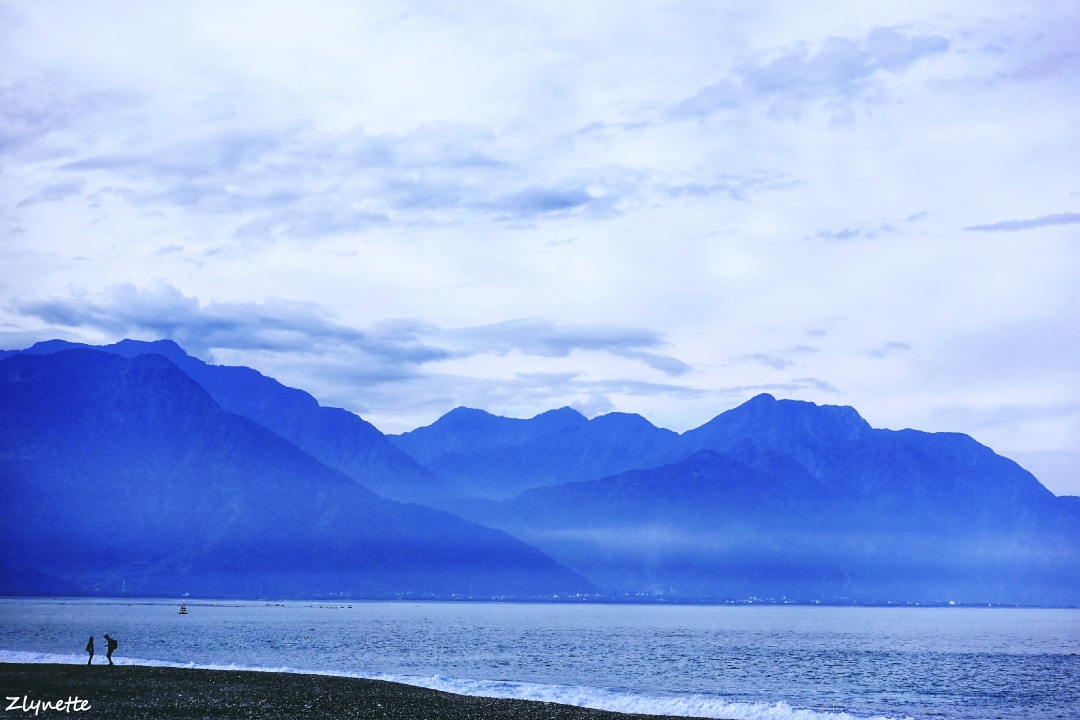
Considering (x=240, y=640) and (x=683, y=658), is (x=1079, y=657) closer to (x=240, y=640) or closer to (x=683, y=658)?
(x=683, y=658)

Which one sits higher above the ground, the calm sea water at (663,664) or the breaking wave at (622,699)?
the breaking wave at (622,699)

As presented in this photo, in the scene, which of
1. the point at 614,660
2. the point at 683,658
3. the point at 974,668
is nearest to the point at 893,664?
the point at 974,668

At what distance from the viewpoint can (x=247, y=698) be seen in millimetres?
62656

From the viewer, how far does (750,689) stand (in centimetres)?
8469

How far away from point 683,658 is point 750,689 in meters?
36.1

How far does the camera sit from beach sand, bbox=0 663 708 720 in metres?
57.1
